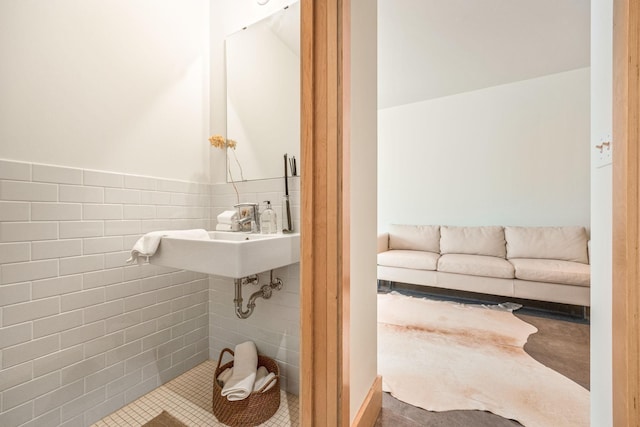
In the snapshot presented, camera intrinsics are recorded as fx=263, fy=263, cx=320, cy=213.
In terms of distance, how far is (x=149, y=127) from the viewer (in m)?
1.49

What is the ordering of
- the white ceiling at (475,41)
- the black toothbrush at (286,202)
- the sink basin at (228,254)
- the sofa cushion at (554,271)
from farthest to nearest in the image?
1. the sofa cushion at (554,271)
2. the white ceiling at (475,41)
3. the black toothbrush at (286,202)
4. the sink basin at (228,254)

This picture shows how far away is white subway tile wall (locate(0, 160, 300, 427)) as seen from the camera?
1.06 meters

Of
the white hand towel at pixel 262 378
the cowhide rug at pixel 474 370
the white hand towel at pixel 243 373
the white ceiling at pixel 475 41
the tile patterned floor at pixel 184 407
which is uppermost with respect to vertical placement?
the white ceiling at pixel 475 41

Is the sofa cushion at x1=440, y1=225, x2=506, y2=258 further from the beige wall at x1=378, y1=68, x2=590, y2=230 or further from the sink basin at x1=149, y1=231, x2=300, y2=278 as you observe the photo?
the sink basin at x1=149, y1=231, x2=300, y2=278

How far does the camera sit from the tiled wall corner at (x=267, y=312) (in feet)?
4.90

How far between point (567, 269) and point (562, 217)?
0.92 metres

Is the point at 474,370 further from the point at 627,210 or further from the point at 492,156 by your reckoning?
the point at 492,156

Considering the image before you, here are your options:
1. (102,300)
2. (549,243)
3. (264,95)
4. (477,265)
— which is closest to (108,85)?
(264,95)

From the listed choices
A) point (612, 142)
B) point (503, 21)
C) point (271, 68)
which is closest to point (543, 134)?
point (503, 21)

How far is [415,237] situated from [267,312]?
2.58 meters

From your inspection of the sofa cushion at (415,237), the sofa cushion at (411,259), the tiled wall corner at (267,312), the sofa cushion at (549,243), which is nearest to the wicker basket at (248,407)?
the tiled wall corner at (267,312)

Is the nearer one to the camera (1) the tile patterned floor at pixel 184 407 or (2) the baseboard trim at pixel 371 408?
(2) the baseboard trim at pixel 371 408

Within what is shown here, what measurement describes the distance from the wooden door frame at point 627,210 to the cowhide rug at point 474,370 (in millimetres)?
806

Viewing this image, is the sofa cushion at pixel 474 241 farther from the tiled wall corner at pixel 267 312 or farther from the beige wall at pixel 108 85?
the beige wall at pixel 108 85
